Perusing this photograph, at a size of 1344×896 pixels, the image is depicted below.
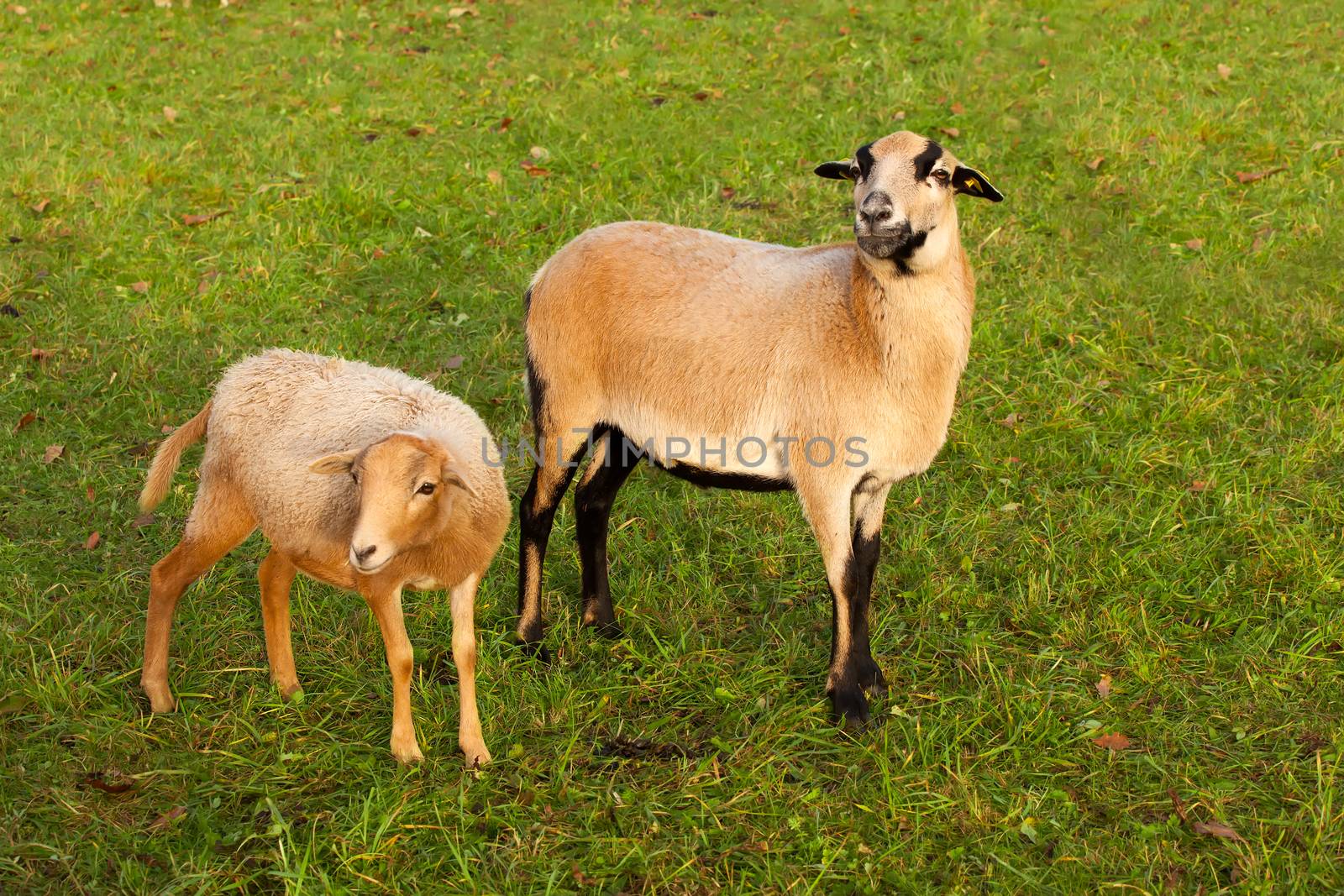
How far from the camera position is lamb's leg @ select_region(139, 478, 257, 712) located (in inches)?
175

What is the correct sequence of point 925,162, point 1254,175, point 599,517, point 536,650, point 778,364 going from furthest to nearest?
point 1254,175
point 599,517
point 536,650
point 778,364
point 925,162

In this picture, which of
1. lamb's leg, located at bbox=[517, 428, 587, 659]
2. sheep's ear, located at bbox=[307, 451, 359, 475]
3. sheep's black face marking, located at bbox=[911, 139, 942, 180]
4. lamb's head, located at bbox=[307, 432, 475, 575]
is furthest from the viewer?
lamb's leg, located at bbox=[517, 428, 587, 659]

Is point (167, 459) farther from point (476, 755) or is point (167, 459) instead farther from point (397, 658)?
point (476, 755)

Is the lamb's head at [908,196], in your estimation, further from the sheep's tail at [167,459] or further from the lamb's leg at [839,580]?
the sheep's tail at [167,459]

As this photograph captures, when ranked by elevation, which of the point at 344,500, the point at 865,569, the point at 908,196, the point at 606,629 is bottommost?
the point at 606,629

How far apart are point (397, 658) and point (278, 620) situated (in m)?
0.70

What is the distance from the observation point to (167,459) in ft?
15.4

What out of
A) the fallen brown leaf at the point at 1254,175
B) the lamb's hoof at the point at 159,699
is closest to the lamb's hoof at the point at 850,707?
the lamb's hoof at the point at 159,699

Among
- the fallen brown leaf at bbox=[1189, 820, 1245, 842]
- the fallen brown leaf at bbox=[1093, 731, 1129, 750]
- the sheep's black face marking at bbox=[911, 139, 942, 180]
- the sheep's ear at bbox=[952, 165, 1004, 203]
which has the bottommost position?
the fallen brown leaf at bbox=[1093, 731, 1129, 750]

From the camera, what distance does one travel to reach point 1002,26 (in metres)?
11.5

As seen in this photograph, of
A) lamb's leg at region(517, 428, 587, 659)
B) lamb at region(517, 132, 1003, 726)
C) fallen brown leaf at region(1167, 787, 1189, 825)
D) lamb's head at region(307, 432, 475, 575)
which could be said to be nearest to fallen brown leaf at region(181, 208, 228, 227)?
lamb at region(517, 132, 1003, 726)

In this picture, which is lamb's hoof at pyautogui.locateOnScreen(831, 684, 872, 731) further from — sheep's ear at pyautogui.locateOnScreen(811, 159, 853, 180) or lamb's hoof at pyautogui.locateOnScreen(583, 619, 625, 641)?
sheep's ear at pyautogui.locateOnScreen(811, 159, 853, 180)

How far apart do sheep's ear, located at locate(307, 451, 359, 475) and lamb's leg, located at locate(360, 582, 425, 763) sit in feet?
1.51

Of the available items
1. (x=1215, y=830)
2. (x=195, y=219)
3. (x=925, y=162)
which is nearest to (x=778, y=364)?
(x=925, y=162)
